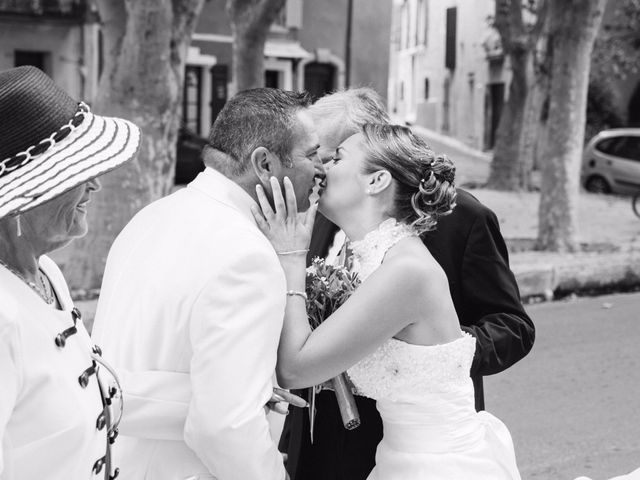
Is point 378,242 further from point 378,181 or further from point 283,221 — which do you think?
point 283,221

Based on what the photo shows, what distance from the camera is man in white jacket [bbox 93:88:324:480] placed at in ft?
7.24

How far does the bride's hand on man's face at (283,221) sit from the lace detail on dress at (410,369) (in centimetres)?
39

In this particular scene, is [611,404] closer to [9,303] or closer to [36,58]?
[9,303]

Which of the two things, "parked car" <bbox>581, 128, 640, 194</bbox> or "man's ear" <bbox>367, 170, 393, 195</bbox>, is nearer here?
"man's ear" <bbox>367, 170, 393, 195</bbox>

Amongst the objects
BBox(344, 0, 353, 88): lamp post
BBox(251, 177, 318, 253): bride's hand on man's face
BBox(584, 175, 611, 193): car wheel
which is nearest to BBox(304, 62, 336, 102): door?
BBox(344, 0, 353, 88): lamp post

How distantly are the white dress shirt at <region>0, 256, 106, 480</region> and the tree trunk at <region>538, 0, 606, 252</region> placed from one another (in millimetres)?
11033

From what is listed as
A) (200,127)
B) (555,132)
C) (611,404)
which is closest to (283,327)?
(611,404)

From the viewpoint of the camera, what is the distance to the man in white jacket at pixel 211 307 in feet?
7.24

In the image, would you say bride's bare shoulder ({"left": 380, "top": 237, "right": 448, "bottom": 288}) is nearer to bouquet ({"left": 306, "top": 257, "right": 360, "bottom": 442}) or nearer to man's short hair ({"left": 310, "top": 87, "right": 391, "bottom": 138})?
bouquet ({"left": 306, "top": 257, "right": 360, "bottom": 442})

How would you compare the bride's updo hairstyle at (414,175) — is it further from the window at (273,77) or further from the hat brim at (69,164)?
the window at (273,77)

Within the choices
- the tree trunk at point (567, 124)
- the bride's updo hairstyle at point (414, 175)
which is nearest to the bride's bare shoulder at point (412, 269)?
the bride's updo hairstyle at point (414, 175)

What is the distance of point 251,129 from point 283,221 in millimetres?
251

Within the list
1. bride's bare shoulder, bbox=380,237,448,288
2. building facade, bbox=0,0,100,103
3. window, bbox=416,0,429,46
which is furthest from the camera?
window, bbox=416,0,429,46

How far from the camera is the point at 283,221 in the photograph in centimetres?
257
